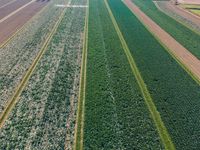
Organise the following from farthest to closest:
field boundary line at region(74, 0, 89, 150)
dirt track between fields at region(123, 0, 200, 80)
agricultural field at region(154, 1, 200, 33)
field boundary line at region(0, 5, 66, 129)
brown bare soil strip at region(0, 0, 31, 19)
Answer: brown bare soil strip at region(0, 0, 31, 19), agricultural field at region(154, 1, 200, 33), dirt track between fields at region(123, 0, 200, 80), field boundary line at region(0, 5, 66, 129), field boundary line at region(74, 0, 89, 150)

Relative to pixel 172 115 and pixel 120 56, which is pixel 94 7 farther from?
pixel 172 115

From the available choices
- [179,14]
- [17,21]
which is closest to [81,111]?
[17,21]

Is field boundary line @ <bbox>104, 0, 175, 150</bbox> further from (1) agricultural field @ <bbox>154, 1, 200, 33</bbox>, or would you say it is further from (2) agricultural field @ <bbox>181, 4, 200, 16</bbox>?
(2) agricultural field @ <bbox>181, 4, 200, 16</bbox>

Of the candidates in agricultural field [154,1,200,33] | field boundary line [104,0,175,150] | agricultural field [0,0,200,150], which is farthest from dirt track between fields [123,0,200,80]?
agricultural field [154,1,200,33]

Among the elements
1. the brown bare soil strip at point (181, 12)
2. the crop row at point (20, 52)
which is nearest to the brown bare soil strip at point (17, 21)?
the crop row at point (20, 52)

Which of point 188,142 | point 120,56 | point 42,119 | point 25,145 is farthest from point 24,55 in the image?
point 188,142

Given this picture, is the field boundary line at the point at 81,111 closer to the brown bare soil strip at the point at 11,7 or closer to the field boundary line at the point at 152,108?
the field boundary line at the point at 152,108
